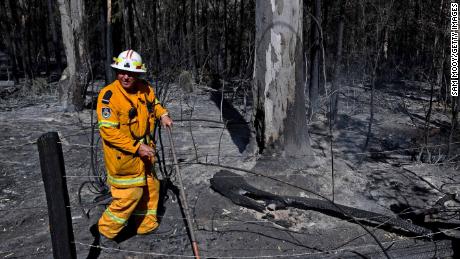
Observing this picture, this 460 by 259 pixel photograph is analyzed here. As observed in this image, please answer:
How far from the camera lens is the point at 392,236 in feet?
13.4

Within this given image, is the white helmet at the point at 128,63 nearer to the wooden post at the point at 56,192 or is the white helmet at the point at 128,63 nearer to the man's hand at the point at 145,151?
the man's hand at the point at 145,151

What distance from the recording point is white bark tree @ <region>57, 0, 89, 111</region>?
943cm

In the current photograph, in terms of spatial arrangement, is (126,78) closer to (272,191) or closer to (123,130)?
(123,130)

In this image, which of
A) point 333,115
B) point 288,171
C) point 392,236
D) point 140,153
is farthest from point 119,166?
point 333,115

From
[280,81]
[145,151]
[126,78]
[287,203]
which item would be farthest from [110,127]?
[280,81]

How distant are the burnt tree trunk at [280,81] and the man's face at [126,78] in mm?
2047

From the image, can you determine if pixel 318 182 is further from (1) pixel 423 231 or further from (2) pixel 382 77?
(2) pixel 382 77

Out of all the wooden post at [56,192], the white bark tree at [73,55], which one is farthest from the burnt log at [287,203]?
the white bark tree at [73,55]

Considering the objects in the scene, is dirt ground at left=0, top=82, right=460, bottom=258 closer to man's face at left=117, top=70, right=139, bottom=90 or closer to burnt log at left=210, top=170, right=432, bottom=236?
burnt log at left=210, top=170, right=432, bottom=236

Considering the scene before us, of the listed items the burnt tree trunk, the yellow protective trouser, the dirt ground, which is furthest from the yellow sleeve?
the burnt tree trunk

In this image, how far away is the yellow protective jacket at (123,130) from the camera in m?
3.52

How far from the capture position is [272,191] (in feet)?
15.8

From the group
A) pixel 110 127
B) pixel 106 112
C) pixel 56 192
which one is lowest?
pixel 56 192

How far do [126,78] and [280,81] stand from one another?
2201 mm
